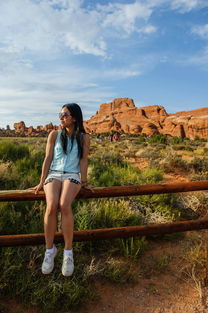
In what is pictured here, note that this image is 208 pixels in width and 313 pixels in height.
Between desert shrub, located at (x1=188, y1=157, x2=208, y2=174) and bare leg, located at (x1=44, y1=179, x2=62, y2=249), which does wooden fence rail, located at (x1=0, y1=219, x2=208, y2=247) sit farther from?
desert shrub, located at (x1=188, y1=157, x2=208, y2=174)

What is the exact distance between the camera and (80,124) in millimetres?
3217

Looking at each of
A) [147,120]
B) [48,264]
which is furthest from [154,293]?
[147,120]

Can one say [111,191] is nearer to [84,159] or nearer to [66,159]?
[84,159]

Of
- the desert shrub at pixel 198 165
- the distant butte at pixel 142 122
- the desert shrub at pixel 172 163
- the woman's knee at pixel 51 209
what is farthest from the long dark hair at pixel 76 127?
the distant butte at pixel 142 122

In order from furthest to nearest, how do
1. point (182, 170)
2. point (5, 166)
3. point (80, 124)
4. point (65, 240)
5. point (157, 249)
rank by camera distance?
point (182, 170), point (5, 166), point (157, 249), point (80, 124), point (65, 240)

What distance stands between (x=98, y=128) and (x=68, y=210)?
157m

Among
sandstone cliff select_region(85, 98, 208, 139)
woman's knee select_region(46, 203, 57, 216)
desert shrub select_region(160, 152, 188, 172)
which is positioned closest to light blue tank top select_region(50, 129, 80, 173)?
woman's knee select_region(46, 203, 57, 216)

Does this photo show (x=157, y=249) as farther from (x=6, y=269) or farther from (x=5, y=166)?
(x=5, y=166)

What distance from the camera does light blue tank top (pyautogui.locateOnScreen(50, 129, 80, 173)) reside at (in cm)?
299

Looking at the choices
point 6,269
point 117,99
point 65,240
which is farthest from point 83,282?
point 117,99

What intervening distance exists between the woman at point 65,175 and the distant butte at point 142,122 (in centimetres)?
8055

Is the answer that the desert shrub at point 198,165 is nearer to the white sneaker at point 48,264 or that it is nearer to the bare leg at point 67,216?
the bare leg at point 67,216

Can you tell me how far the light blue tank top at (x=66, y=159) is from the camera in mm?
2990

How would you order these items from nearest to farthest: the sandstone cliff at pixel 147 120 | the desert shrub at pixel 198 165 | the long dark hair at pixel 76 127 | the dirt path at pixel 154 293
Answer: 1. the dirt path at pixel 154 293
2. the long dark hair at pixel 76 127
3. the desert shrub at pixel 198 165
4. the sandstone cliff at pixel 147 120
